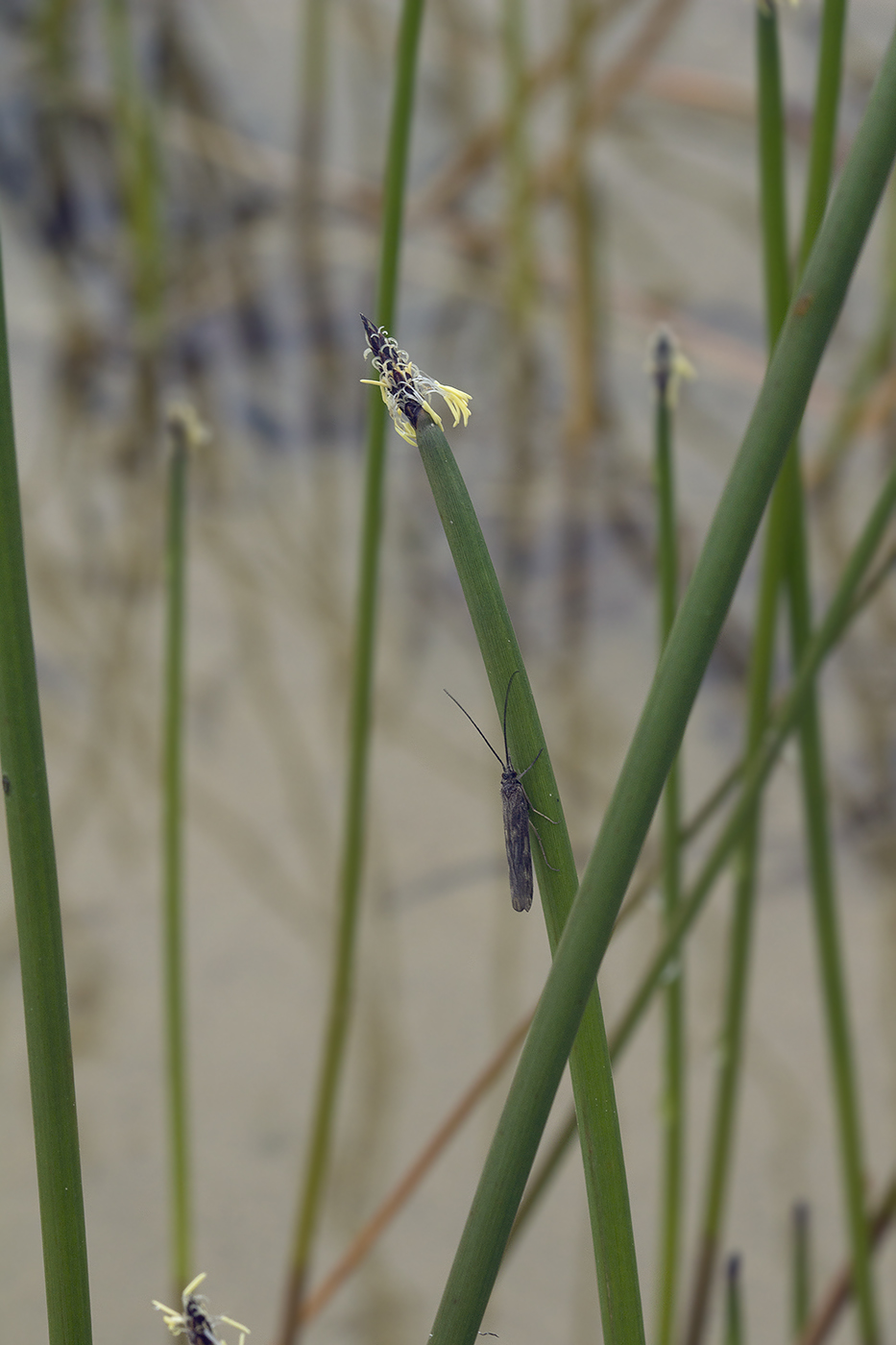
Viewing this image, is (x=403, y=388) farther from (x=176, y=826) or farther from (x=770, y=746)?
(x=176, y=826)

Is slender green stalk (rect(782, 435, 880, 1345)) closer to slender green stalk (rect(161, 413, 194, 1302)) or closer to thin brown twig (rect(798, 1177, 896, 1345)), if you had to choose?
thin brown twig (rect(798, 1177, 896, 1345))

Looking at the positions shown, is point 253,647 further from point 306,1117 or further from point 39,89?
point 39,89

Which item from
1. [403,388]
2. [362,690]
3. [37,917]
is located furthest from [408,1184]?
[403,388]

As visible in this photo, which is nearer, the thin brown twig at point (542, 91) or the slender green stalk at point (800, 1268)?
the slender green stalk at point (800, 1268)

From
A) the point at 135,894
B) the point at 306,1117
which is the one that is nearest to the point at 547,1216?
the point at 306,1117

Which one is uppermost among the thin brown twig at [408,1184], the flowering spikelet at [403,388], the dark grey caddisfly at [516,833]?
the flowering spikelet at [403,388]

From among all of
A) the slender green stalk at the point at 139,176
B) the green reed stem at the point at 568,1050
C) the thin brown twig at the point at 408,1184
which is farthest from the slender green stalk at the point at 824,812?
the slender green stalk at the point at 139,176

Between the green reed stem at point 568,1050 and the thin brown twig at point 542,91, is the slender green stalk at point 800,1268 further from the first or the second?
the thin brown twig at point 542,91

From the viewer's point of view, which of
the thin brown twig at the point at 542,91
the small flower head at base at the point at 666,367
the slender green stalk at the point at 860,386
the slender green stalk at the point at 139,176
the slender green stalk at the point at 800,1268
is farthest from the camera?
the thin brown twig at the point at 542,91
